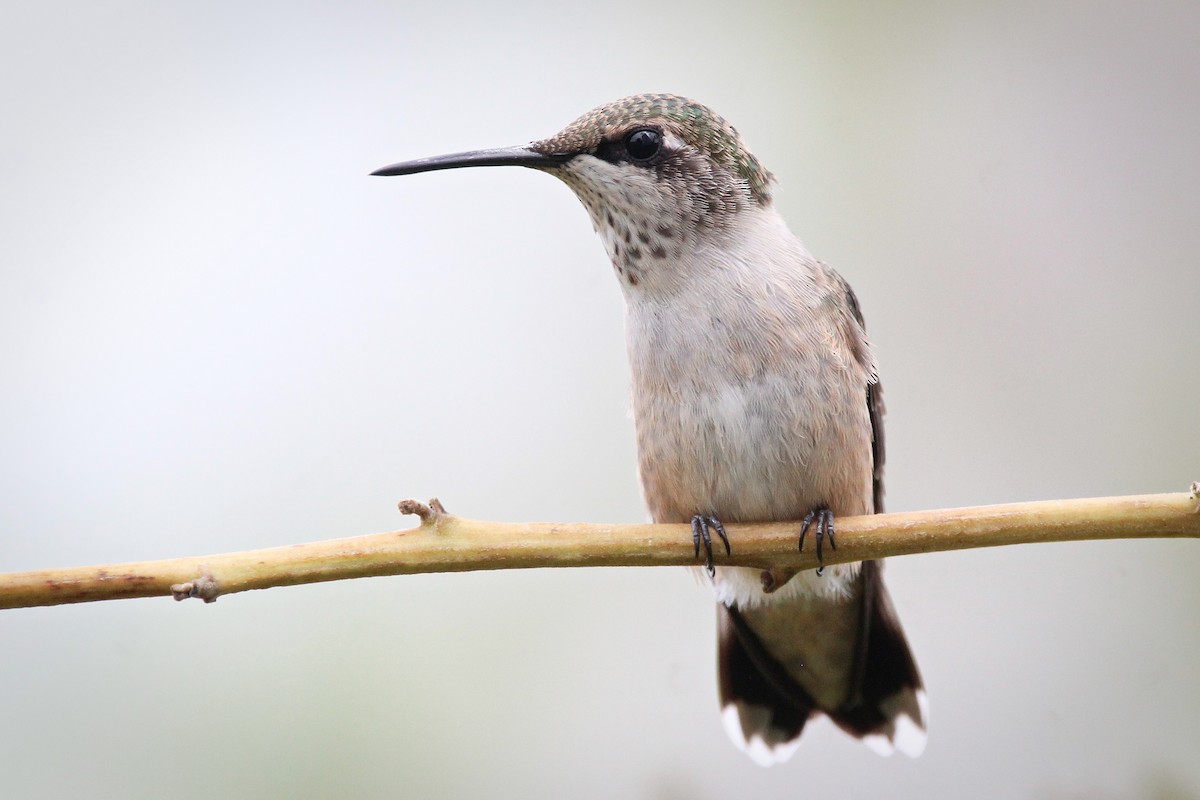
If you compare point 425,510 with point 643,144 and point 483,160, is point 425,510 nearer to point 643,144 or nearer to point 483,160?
point 483,160

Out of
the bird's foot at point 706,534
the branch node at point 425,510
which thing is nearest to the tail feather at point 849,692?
the bird's foot at point 706,534

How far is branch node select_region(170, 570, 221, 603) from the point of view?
5.19ft

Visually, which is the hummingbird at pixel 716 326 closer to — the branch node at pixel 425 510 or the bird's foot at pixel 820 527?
the bird's foot at pixel 820 527

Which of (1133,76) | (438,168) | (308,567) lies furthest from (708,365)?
(1133,76)

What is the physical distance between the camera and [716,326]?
2428mm

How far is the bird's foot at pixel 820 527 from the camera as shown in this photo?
218 centimetres

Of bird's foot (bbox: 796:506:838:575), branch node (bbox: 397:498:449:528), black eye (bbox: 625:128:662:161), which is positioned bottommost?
bird's foot (bbox: 796:506:838:575)

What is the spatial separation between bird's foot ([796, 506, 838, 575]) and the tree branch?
202 millimetres

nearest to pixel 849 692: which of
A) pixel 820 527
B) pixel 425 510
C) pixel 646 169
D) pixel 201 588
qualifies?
pixel 820 527

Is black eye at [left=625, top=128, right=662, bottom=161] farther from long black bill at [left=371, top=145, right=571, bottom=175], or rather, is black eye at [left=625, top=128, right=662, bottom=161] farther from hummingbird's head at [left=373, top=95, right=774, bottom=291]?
long black bill at [left=371, top=145, right=571, bottom=175]

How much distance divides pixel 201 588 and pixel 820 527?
1.24 m

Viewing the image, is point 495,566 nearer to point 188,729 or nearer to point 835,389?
point 835,389

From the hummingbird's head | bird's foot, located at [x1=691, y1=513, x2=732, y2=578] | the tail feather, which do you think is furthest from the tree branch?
the tail feather

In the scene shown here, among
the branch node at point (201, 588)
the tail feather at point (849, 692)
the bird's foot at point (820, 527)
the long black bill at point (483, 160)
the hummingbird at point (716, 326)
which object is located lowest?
the tail feather at point (849, 692)
